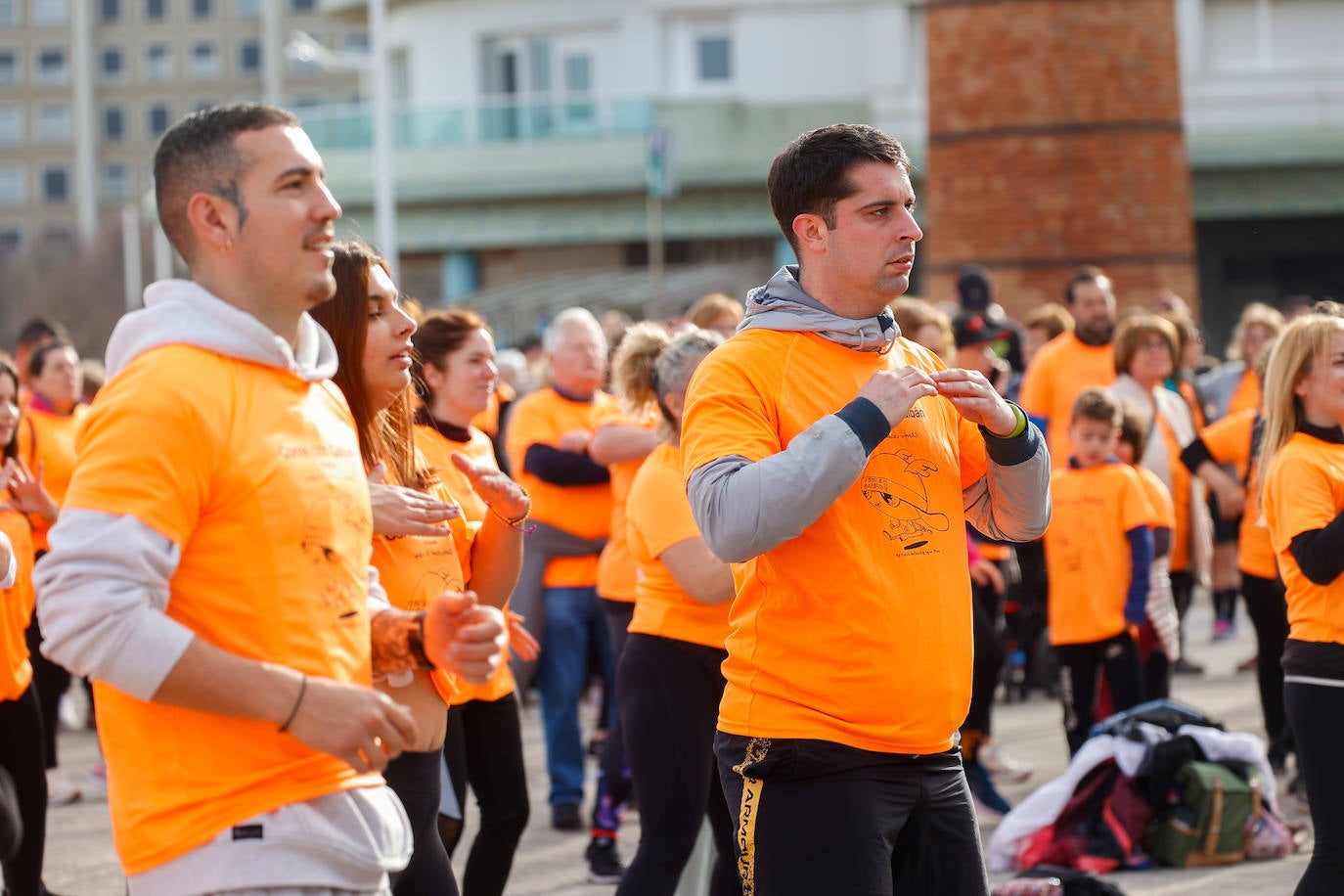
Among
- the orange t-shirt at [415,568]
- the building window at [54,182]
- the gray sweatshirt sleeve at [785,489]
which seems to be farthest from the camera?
the building window at [54,182]

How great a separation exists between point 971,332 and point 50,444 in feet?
15.9

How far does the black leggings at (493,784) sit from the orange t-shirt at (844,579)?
1510 mm

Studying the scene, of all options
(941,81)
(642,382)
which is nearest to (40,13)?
(941,81)

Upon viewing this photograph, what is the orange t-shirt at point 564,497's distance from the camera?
861 centimetres

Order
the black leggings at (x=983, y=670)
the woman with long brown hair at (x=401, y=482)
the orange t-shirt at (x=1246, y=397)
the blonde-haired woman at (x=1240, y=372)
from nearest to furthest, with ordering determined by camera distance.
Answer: the woman with long brown hair at (x=401, y=482)
the black leggings at (x=983, y=670)
the orange t-shirt at (x=1246, y=397)
the blonde-haired woman at (x=1240, y=372)

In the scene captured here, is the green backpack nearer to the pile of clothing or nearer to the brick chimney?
the pile of clothing

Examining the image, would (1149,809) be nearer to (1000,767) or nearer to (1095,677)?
(1095,677)

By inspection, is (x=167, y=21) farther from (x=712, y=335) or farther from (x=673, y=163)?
(x=712, y=335)

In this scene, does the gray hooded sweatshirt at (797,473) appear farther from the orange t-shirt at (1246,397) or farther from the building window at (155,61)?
the building window at (155,61)

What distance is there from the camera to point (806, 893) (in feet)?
12.1

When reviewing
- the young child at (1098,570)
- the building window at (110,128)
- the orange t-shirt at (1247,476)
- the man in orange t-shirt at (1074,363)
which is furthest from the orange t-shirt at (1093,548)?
Answer: the building window at (110,128)

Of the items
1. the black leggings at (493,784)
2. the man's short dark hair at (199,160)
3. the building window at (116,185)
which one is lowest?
the black leggings at (493,784)

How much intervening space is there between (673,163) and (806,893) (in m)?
33.2

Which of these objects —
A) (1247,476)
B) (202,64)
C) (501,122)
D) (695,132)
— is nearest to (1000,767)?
(1247,476)
